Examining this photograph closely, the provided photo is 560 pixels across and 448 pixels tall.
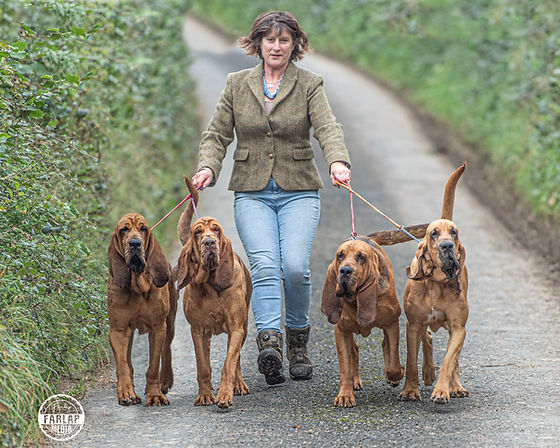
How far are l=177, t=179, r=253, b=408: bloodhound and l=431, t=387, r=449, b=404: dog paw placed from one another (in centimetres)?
119

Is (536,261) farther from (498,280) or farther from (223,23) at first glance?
(223,23)

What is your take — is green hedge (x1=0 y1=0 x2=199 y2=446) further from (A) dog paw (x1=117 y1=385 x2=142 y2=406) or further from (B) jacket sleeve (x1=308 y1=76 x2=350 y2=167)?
(B) jacket sleeve (x1=308 y1=76 x2=350 y2=167)

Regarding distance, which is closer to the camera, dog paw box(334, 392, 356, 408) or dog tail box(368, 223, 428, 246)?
dog paw box(334, 392, 356, 408)

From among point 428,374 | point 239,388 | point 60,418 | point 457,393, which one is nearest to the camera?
point 60,418

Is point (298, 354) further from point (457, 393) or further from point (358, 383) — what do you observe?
point (457, 393)

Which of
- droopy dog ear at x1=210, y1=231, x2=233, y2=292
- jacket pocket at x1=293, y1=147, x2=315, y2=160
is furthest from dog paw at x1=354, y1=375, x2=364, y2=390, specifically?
jacket pocket at x1=293, y1=147, x2=315, y2=160

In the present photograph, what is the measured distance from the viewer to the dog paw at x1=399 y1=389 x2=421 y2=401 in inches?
227

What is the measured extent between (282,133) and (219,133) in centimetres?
47

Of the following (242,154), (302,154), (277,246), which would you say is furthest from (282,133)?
A: (277,246)

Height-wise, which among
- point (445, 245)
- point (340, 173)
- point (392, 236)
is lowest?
point (445, 245)

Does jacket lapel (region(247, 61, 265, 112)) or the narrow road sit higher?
jacket lapel (region(247, 61, 265, 112))

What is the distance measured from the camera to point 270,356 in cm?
586

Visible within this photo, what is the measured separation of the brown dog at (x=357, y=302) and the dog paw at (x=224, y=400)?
65cm

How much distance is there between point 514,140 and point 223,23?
20.8 meters
